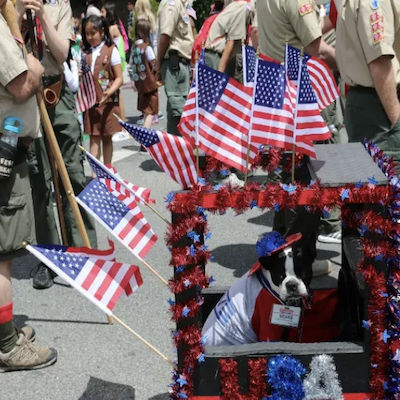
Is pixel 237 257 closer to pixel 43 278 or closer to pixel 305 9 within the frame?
pixel 43 278

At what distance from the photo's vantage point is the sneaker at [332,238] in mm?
5750

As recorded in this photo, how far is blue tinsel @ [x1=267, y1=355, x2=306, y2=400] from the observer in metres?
2.95

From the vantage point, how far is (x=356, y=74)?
4492 millimetres

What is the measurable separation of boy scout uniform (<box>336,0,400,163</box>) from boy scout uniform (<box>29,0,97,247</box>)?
6.04 feet

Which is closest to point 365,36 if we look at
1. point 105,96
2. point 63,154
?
point 63,154

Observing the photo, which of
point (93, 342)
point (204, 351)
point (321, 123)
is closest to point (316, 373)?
point (204, 351)

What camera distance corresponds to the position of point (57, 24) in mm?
4973

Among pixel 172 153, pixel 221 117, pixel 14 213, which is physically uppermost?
pixel 221 117

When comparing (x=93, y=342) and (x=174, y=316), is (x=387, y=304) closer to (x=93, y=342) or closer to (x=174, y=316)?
(x=174, y=316)

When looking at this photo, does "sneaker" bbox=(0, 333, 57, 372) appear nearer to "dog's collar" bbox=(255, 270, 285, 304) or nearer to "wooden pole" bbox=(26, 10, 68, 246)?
"wooden pole" bbox=(26, 10, 68, 246)

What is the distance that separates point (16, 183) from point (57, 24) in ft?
4.89

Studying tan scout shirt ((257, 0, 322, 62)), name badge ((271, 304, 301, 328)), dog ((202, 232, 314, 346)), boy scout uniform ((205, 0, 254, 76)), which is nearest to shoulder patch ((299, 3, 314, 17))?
tan scout shirt ((257, 0, 322, 62))

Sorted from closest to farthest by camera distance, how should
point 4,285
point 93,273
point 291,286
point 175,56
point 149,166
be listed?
point 93,273, point 291,286, point 4,285, point 175,56, point 149,166

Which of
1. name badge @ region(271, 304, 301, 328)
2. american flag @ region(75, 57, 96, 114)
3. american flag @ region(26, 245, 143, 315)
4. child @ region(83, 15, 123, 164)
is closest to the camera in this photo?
american flag @ region(26, 245, 143, 315)
